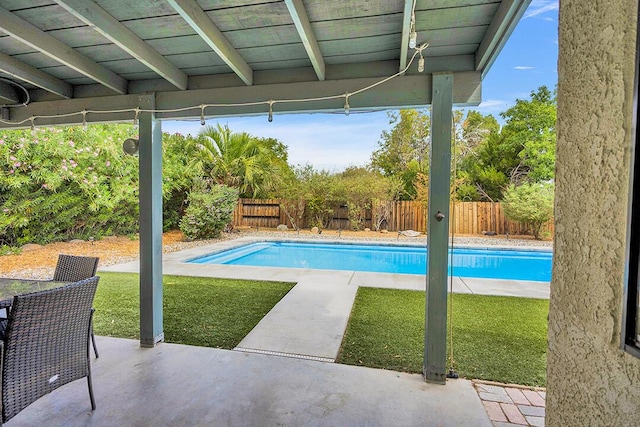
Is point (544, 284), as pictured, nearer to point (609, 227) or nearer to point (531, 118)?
point (609, 227)

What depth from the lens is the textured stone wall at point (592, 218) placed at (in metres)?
0.71

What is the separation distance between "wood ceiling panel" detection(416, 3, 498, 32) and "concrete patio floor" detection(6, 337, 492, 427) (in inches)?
97.7

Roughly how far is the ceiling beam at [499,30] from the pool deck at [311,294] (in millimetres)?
1605

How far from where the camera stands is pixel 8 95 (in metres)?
3.00

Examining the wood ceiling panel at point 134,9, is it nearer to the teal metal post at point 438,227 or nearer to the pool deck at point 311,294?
the teal metal post at point 438,227

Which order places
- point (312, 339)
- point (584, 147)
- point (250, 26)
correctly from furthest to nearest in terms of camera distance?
point (312, 339) → point (250, 26) → point (584, 147)

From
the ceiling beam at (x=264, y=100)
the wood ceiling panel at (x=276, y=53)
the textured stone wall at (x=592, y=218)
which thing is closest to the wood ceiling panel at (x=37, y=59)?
the ceiling beam at (x=264, y=100)

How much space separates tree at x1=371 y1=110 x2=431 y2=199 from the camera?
14188 mm

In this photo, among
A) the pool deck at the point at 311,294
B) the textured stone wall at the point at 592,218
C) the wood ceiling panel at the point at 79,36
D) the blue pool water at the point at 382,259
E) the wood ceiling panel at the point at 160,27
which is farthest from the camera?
the blue pool water at the point at 382,259

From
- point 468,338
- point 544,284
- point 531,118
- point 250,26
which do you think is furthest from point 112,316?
point 531,118

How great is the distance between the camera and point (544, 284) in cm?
545

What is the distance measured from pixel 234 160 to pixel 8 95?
9.12m

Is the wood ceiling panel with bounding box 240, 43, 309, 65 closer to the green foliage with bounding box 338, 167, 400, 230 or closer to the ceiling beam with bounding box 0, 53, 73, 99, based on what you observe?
the ceiling beam with bounding box 0, 53, 73, 99

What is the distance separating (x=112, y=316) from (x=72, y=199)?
Answer: 5605mm
